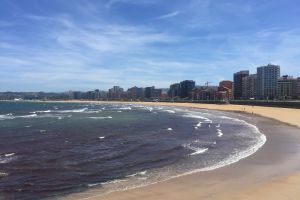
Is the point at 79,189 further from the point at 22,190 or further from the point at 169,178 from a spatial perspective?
the point at 169,178

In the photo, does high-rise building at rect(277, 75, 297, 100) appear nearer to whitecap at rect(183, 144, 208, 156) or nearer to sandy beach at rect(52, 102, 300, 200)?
whitecap at rect(183, 144, 208, 156)

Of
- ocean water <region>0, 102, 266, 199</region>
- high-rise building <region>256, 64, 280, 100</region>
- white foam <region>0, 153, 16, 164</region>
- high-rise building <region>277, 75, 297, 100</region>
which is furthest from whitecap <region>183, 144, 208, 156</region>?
high-rise building <region>256, 64, 280, 100</region>

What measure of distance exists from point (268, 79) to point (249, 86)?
1587 centimetres

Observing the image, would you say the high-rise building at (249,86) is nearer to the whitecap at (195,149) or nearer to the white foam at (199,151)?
the whitecap at (195,149)

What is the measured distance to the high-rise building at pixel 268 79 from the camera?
582ft

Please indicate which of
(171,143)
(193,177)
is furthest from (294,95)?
(193,177)

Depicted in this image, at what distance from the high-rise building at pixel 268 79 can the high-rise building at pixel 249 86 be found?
277 inches

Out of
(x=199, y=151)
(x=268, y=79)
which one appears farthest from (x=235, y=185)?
(x=268, y=79)

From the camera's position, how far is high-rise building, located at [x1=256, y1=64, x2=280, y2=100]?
6978 inches

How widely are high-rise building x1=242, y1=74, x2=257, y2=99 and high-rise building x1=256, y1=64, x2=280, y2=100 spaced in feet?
23.1

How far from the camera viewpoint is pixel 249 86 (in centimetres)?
19400

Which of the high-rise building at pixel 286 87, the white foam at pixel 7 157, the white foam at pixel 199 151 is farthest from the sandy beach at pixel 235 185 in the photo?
the high-rise building at pixel 286 87

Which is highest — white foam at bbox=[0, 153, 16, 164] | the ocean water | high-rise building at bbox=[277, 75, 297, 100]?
high-rise building at bbox=[277, 75, 297, 100]

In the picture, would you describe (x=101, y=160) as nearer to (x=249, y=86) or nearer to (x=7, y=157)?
(x=7, y=157)
